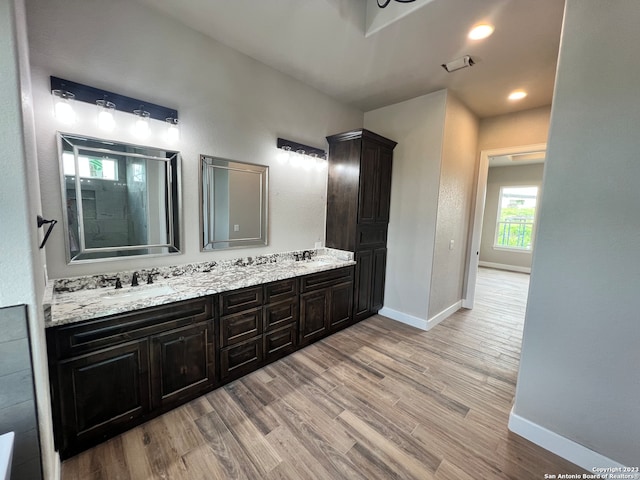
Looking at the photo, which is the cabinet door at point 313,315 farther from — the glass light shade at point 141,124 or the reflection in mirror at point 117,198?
the glass light shade at point 141,124

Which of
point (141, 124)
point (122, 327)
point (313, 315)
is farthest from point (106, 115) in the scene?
point (313, 315)

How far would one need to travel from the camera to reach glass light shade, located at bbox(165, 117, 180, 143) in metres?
2.12

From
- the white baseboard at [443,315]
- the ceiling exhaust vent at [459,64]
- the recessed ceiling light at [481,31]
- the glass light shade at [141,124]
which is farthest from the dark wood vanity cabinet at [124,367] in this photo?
the ceiling exhaust vent at [459,64]

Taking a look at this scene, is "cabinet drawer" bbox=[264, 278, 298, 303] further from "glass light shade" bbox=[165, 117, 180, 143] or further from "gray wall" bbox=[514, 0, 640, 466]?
"gray wall" bbox=[514, 0, 640, 466]

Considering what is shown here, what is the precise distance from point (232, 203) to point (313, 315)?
57.9 inches

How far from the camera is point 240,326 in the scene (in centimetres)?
217

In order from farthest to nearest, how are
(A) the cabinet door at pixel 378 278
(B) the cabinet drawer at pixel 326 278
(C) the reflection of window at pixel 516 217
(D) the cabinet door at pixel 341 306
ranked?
1. (C) the reflection of window at pixel 516 217
2. (A) the cabinet door at pixel 378 278
3. (D) the cabinet door at pixel 341 306
4. (B) the cabinet drawer at pixel 326 278

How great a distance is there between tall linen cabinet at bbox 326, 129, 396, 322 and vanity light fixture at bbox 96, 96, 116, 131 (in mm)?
→ 2273

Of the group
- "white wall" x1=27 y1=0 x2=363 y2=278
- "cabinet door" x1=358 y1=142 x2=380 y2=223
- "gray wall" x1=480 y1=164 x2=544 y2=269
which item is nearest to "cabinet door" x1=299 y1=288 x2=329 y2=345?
"white wall" x1=27 y1=0 x2=363 y2=278

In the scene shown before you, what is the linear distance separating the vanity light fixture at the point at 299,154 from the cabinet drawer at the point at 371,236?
1.02 metres

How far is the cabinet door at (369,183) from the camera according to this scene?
3176mm

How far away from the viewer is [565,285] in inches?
63.2

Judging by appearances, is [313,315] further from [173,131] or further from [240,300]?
[173,131]

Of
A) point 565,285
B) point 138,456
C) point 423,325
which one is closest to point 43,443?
point 138,456
